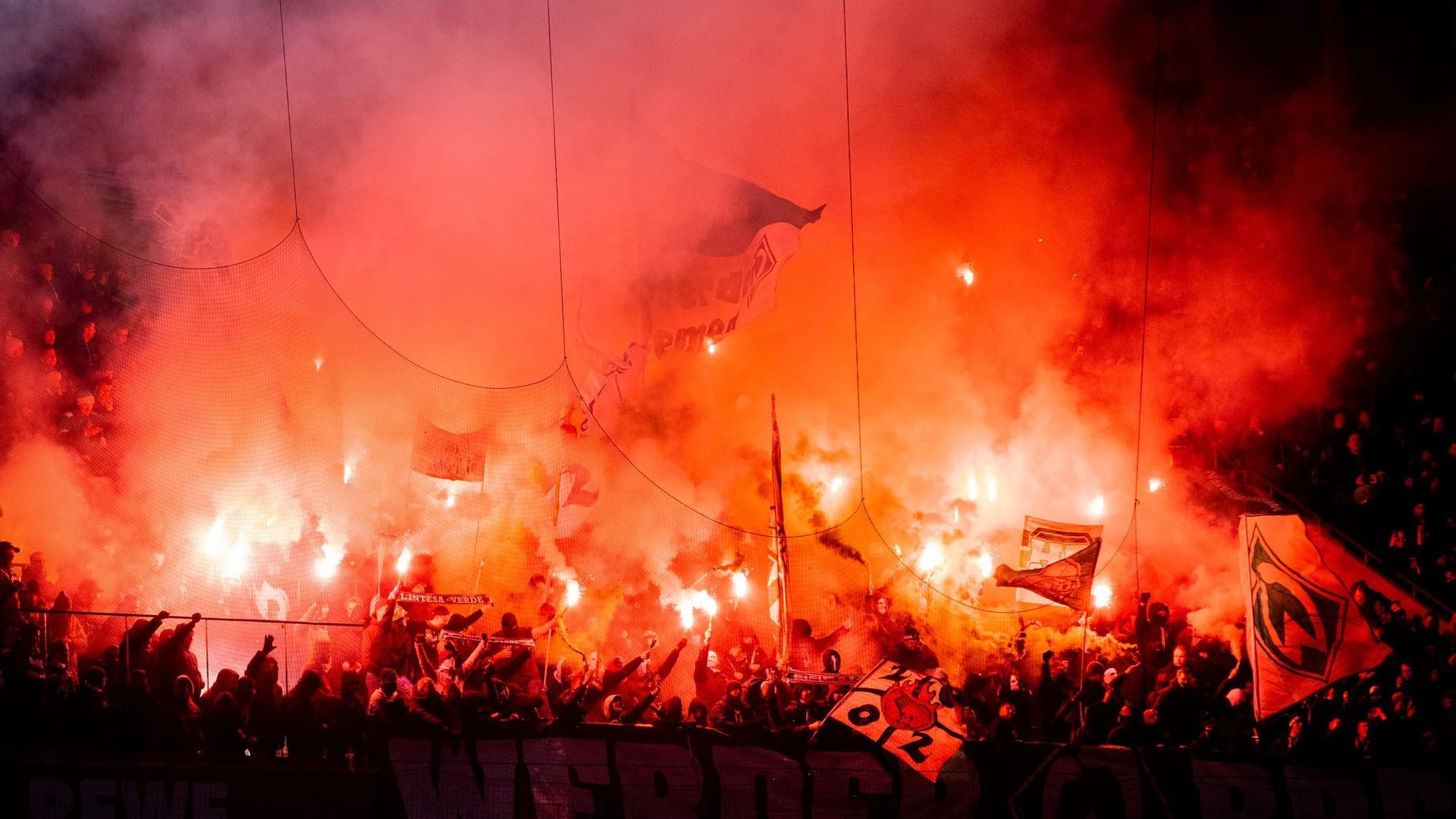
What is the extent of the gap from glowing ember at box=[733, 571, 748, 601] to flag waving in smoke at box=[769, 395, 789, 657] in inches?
10.6

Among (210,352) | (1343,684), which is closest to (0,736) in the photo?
(210,352)

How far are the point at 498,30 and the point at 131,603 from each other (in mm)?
6550

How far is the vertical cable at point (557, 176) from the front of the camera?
11.5 metres

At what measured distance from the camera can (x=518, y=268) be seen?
12234 mm

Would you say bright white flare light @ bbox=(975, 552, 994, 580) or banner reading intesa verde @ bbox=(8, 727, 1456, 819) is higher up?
bright white flare light @ bbox=(975, 552, 994, 580)

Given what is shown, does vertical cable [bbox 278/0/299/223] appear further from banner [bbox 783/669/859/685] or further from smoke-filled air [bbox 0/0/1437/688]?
banner [bbox 783/669/859/685]

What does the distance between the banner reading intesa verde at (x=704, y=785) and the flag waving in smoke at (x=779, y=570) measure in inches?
136

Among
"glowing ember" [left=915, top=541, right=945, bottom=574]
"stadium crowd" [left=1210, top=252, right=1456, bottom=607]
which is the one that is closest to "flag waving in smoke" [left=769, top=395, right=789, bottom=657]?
"glowing ember" [left=915, top=541, right=945, bottom=574]

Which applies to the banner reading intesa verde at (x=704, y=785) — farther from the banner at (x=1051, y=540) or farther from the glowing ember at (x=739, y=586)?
the glowing ember at (x=739, y=586)

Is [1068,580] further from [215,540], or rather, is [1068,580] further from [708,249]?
[215,540]

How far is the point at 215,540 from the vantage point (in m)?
10.7

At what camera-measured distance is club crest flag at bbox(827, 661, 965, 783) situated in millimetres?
6562

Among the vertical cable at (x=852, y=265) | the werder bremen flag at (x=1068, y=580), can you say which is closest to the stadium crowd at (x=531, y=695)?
the werder bremen flag at (x=1068, y=580)

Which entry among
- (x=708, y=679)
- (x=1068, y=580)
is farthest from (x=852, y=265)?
(x=708, y=679)
